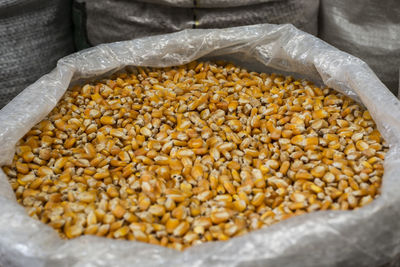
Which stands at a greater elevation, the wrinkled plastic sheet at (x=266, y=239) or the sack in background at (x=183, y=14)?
the sack in background at (x=183, y=14)

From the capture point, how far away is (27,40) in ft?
4.70

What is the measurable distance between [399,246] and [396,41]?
32.6 inches

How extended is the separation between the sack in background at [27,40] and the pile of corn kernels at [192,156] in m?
0.25

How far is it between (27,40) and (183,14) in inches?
18.5

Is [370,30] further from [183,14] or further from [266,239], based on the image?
[266,239]

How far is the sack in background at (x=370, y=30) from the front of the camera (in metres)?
1.46

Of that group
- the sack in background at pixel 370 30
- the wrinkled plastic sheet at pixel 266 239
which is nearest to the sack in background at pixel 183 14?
the sack in background at pixel 370 30

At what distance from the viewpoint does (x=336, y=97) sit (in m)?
1.23

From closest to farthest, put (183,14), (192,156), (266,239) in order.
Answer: (266,239), (192,156), (183,14)

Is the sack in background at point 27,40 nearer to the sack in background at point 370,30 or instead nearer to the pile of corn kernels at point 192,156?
the pile of corn kernels at point 192,156

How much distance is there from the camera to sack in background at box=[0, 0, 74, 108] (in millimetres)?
1383

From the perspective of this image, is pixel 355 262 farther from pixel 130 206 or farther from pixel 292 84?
pixel 292 84

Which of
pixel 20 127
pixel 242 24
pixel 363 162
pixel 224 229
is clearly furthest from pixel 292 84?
pixel 20 127

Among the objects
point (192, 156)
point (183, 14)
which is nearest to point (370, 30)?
point (183, 14)
